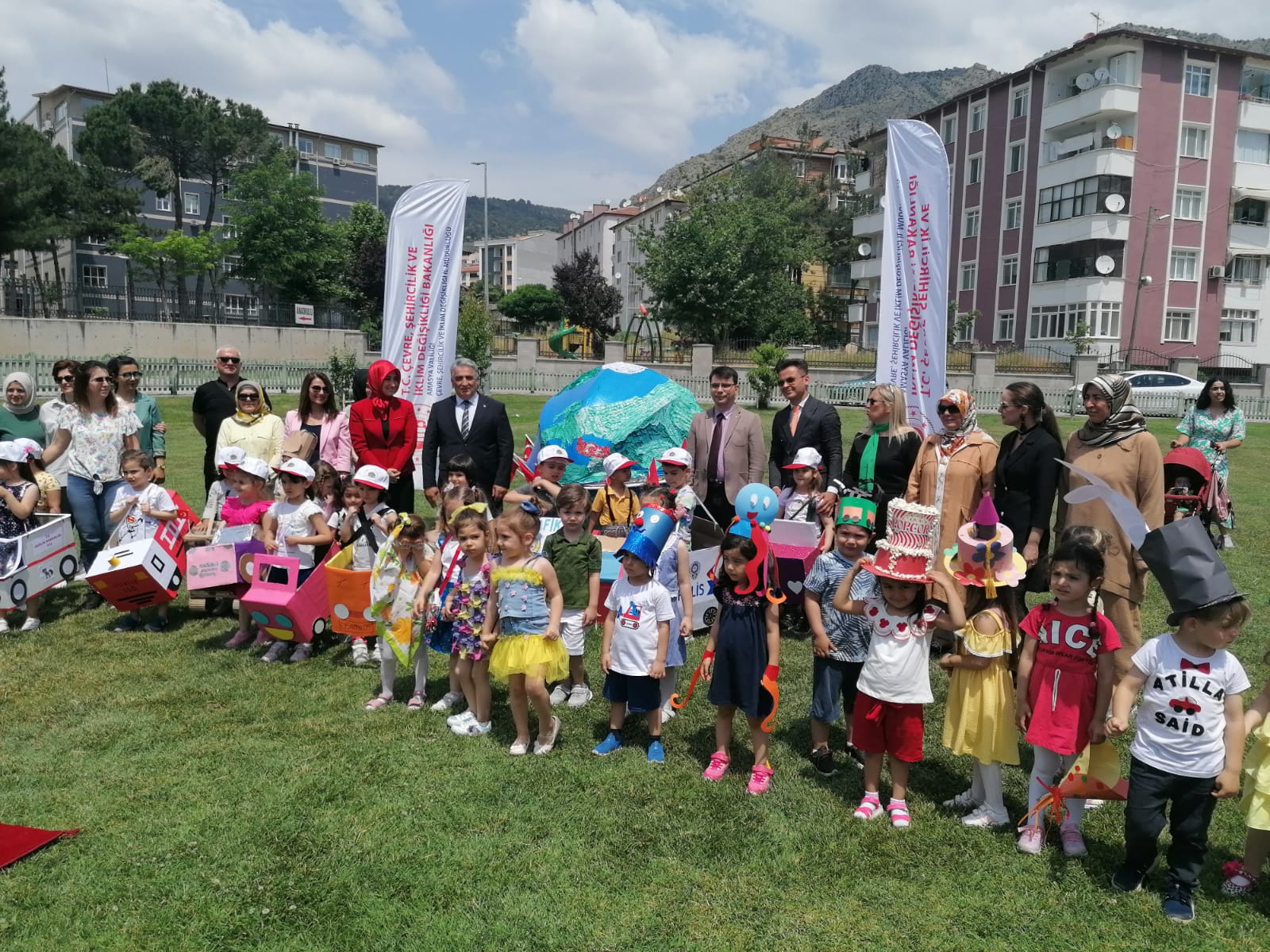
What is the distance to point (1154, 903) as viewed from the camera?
3.49m

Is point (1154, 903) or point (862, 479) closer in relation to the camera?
point (1154, 903)

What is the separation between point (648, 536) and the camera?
4.58 metres

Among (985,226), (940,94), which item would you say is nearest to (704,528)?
(985,226)

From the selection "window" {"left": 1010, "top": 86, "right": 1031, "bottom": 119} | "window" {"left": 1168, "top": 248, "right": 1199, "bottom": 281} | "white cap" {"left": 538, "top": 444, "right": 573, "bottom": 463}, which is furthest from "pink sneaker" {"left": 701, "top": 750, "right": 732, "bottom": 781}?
"window" {"left": 1010, "top": 86, "right": 1031, "bottom": 119}

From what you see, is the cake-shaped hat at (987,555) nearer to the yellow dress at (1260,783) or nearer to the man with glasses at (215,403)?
the yellow dress at (1260,783)

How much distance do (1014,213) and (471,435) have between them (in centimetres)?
3945

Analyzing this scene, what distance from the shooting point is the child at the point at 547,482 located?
6852 mm

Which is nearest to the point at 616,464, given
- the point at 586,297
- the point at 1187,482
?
the point at 1187,482

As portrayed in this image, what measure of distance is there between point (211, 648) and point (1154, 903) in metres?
5.86

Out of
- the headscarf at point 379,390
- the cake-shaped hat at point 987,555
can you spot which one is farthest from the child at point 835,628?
the headscarf at point 379,390

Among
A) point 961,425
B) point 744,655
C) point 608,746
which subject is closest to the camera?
point 744,655

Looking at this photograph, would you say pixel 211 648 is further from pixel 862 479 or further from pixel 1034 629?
pixel 1034 629

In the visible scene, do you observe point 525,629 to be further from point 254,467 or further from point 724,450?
point 254,467

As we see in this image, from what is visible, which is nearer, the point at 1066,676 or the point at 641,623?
the point at 1066,676
